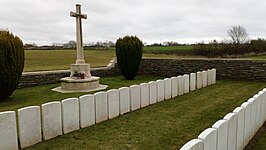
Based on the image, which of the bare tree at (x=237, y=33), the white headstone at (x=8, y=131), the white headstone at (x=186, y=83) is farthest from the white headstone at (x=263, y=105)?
the bare tree at (x=237, y=33)

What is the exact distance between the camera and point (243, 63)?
12.6 meters

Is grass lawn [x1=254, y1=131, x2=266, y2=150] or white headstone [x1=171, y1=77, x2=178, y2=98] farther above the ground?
white headstone [x1=171, y1=77, x2=178, y2=98]

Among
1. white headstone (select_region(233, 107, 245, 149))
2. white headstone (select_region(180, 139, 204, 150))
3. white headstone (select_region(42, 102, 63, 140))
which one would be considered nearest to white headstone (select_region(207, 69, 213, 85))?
white headstone (select_region(233, 107, 245, 149))

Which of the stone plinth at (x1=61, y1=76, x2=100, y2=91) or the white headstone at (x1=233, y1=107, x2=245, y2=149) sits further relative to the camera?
the stone plinth at (x1=61, y1=76, x2=100, y2=91)

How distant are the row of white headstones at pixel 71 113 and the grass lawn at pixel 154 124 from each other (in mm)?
202

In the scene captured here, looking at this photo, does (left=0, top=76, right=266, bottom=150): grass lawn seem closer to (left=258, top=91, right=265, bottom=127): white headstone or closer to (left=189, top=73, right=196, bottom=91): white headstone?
(left=258, top=91, right=265, bottom=127): white headstone

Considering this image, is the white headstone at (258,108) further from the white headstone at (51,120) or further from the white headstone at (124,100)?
the white headstone at (51,120)

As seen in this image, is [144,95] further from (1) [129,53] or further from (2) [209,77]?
(1) [129,53]

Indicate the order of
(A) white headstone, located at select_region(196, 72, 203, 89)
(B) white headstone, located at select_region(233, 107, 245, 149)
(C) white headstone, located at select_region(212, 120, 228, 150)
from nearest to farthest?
(C) white headstone, located at select_region(212, 120, 228, 150)
(B) white headstone, located at select_region(233, 107, 245, 149)
(A) white headstone, located at select_region(196, 72, 203, 89)

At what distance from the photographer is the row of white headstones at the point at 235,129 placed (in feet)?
9.27

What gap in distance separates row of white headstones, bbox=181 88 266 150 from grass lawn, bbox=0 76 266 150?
0.92 meters

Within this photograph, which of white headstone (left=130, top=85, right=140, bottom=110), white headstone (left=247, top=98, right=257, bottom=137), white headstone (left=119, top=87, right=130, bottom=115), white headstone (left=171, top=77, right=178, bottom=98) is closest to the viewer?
white headstone (left=247, top=98, right=257, bottom=137)

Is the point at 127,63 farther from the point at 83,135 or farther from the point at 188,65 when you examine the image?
the point at 83,135

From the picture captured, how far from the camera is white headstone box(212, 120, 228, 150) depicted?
10.5 feet
